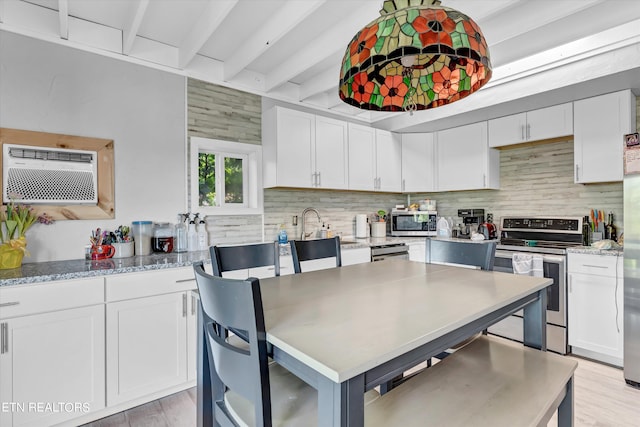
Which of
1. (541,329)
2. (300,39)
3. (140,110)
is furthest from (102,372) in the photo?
(300,39)

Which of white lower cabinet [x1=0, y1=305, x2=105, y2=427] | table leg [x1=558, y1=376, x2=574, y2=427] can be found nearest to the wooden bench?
table leg [x1=558, y1=376, x2=574, y2=427]

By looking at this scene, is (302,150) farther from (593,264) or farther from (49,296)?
(593,264)

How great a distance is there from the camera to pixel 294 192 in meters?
3.67

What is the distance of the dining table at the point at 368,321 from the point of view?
2.67ft

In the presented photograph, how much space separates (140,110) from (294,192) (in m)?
1.64

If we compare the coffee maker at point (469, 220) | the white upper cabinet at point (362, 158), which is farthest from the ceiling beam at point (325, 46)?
the coffee maker at point (469, 220)

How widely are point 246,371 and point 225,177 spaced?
2521 mm

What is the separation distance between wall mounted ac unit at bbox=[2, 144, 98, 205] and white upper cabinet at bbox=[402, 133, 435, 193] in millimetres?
3338

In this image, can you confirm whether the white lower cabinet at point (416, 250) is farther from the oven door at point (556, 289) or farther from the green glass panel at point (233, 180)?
the green glass panel at point (233, 180)

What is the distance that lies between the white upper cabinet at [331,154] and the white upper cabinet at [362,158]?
0.30 feet

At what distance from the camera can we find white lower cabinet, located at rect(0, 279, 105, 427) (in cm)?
171

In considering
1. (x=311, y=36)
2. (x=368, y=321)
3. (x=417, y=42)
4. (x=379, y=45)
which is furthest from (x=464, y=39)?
(x=311, y=36)

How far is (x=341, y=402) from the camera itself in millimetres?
786

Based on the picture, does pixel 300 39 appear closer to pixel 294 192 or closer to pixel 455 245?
pixel 294 192
